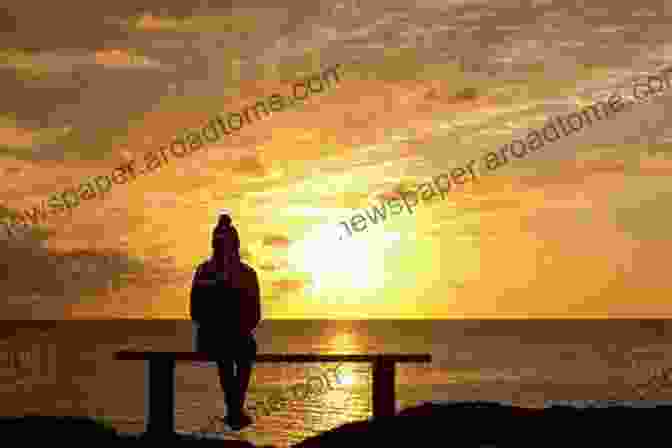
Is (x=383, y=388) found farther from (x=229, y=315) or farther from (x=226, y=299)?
(x=226, y=299)

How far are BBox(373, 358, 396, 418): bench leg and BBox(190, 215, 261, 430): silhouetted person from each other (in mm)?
1811

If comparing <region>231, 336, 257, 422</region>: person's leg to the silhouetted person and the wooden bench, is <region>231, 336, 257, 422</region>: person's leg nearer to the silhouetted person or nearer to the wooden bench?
the silhouetted person

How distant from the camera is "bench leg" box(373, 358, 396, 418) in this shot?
49.1 ft

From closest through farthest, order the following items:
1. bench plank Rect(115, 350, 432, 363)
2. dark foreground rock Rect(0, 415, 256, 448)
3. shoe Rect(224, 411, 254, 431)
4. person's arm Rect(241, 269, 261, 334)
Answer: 1. dark foreground rock Rect(0, 415, 256, 448)
2. person's arm Rect(241, 269, 261, 334)
3. shoe Rect(224, 411, 254, 431)
4. bench plank Rect(115, 350, 432, 363)

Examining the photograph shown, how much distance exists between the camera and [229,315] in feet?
45.5

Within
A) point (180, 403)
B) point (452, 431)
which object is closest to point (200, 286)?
point (452, 431)

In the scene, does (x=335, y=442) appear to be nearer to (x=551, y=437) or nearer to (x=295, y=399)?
(x=551, y=437)

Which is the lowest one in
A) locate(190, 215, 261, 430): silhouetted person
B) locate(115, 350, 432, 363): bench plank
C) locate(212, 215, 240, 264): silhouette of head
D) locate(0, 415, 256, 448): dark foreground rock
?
locate(0, 415, 256, 448): dark foreground rock

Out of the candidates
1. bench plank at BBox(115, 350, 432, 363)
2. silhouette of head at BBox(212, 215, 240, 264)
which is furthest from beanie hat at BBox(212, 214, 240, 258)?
bench plank at BBox(115, 350, 432, 363)

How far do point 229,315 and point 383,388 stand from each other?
244 centimetres

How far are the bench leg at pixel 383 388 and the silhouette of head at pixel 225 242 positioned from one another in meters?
2.64

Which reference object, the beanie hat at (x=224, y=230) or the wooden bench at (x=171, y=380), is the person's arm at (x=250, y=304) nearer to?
the beanie hat at (x=224, y=230)

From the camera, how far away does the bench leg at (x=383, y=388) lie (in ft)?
49.1

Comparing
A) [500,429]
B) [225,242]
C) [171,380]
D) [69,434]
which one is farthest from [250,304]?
[500,429]
